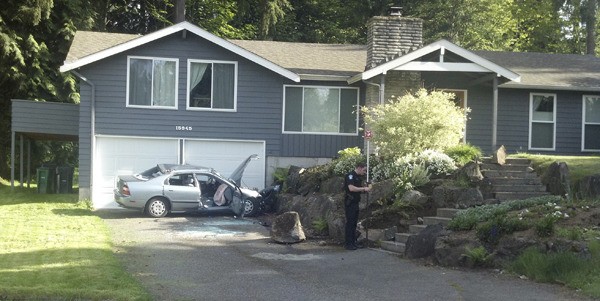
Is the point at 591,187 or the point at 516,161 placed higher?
the point at 516,161

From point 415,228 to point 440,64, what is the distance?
762 centimetres

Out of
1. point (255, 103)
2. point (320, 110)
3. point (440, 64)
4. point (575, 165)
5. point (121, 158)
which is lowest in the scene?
point (121, 158)

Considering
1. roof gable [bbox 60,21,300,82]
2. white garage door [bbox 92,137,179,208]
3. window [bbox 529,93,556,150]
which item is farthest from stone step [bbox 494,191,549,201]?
white garage door [bbox 92,137,179,208]

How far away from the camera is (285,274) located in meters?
11.7

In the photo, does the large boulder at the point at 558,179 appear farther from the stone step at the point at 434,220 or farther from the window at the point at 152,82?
the window at the point at 152,82

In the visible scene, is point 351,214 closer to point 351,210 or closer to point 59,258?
point 351,210

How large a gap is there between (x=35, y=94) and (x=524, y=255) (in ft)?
79.1

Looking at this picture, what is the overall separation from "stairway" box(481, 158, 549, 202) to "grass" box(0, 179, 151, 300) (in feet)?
26.6

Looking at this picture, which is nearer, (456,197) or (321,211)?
(456,197)

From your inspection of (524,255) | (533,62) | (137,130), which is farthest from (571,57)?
(524,255)

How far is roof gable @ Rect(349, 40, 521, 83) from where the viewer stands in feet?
68.7

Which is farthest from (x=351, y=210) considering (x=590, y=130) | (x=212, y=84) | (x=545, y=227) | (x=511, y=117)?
(x=590, y=130)

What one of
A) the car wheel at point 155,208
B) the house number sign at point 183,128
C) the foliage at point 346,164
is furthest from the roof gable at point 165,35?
the car wheel at point 155,208

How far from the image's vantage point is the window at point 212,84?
23391mm
